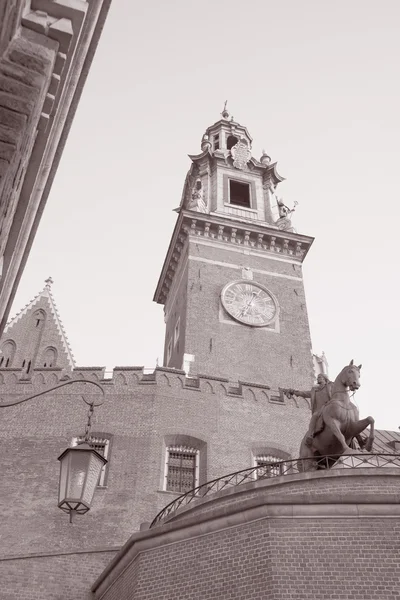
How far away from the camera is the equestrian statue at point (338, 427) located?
13805mm

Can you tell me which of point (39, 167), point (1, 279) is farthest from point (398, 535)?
point (39, 167)

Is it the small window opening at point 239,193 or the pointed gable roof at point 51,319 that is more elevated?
the small window opening at point 239,193

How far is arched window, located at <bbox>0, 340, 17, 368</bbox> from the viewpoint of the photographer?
3538 cm

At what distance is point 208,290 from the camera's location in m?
30.8

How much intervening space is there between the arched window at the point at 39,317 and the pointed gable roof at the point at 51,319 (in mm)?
362

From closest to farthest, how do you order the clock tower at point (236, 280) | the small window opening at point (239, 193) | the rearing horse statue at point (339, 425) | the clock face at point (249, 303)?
the rearing horse statue at point (339, 425) → the clock tower at point (236, 280) → the clock face at point (249, 303) → the small window opening at point (239, 193)

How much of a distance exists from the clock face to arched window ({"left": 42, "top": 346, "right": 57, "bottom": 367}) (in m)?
11.5

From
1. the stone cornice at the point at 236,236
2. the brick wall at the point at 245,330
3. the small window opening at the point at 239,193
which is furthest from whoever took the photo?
the small window opening at the point at 239,193

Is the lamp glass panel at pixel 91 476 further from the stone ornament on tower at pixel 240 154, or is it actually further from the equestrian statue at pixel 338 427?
the stone ornament on tower at pixel 240 154

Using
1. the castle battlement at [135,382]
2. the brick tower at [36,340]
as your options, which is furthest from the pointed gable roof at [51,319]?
the castle battlement at [135,382]

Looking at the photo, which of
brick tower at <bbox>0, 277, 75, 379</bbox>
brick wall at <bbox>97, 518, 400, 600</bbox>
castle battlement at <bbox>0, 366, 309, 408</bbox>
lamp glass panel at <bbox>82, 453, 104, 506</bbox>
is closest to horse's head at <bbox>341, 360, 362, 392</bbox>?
brick wall at <bbox>97, 518, 400, 600</bbox>

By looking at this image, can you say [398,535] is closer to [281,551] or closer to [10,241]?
[281,551]

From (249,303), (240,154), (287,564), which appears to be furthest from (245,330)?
(287,564)

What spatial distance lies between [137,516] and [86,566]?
8.04 ft
